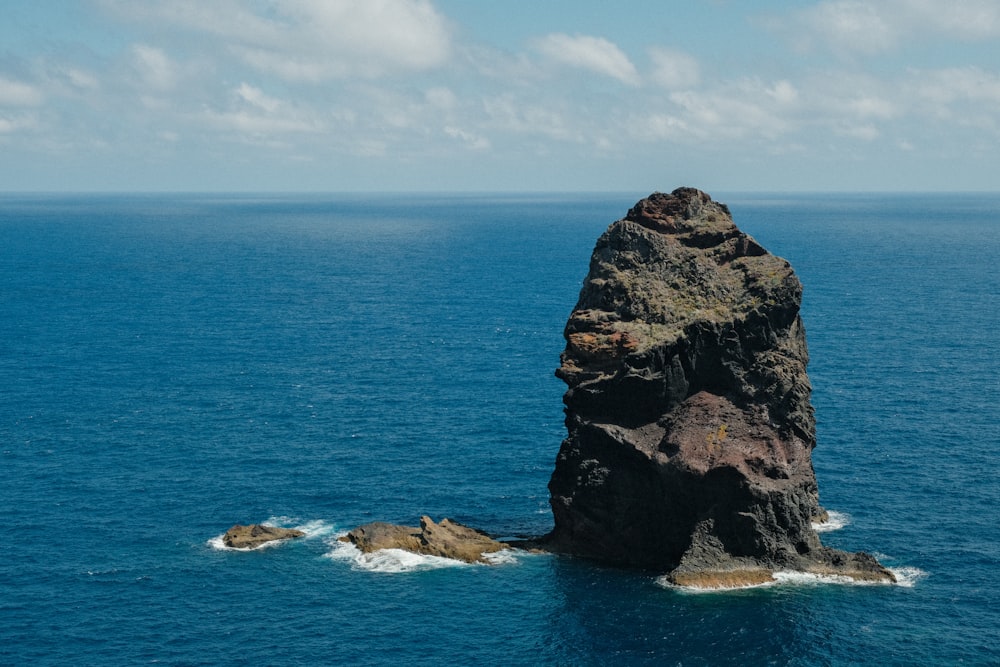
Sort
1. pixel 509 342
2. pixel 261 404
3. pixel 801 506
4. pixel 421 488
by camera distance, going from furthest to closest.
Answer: pixel 509 342 → pixel 261 404 → pixel 421 488 → pixel 801 506

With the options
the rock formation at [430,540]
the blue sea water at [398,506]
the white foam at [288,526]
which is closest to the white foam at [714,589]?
the blue sea water at [398,506]

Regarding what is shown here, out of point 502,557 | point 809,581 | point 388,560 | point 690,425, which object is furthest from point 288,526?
point 809,581

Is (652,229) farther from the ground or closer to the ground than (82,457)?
farther from the ground

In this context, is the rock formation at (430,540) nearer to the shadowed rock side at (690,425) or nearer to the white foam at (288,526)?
the white foam at (288,526)

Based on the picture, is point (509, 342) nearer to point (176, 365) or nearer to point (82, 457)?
point (176, 365)

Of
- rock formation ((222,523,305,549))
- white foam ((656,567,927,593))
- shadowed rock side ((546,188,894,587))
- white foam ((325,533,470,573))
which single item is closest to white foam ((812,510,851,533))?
shadowed rock side ((546,188,894,587))

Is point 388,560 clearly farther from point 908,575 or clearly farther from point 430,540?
point 908,575

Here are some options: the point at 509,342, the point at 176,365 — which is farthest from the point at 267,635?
the point at 509,342
